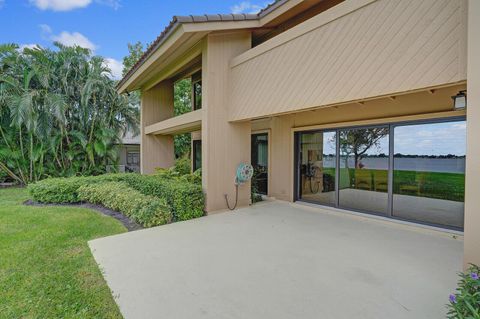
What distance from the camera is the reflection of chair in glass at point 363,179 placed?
25.4 ft

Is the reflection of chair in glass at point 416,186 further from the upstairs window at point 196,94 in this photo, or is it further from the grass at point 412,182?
the upstairs window at point 196,94

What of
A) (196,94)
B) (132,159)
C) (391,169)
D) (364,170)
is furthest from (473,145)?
(132,159)

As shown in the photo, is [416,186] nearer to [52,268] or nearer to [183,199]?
[183,199]

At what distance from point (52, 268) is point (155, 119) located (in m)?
9.21

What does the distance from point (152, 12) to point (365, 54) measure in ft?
51.2

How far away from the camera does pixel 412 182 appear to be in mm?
7332

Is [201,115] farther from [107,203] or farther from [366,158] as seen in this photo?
[366,158]

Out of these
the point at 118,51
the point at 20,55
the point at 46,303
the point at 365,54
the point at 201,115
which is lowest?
the point at 46,303

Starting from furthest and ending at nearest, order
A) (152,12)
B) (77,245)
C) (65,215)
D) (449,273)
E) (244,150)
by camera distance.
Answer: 1. (152,12)
2. (244,150)
3. (65,215)
4. (77,245)
5. (449,273)

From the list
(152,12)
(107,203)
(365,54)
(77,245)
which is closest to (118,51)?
(152,12)

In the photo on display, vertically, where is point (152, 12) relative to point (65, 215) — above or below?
above

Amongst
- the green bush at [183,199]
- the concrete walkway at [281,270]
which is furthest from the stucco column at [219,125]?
the concrete walkway at [281,270]

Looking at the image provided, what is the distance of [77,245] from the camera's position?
17.0ft

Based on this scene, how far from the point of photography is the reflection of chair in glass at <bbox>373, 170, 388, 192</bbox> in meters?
7.19
